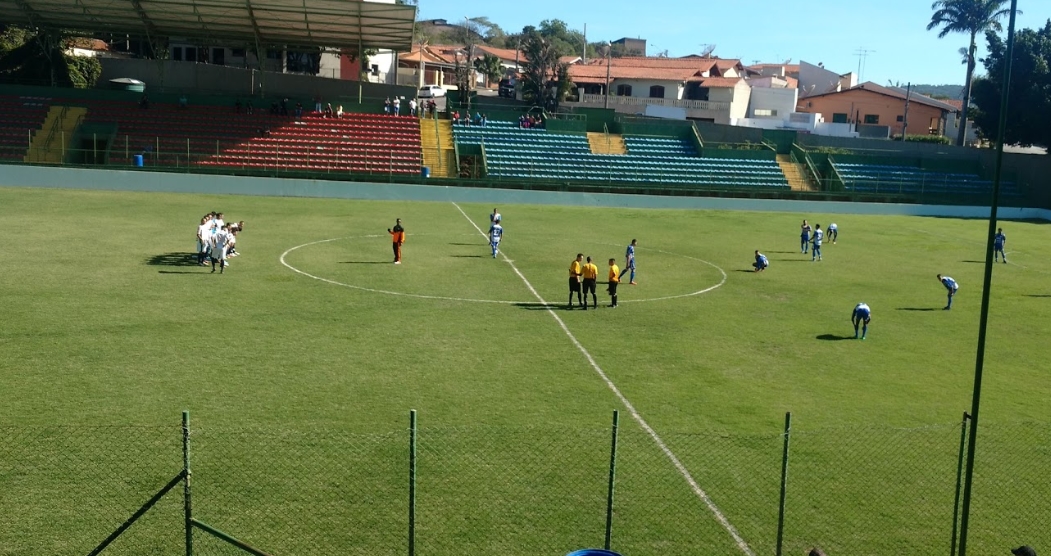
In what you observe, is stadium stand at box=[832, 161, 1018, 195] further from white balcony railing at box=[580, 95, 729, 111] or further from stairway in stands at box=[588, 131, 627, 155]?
white balcony railing at box=[580, 95, 729, 111]

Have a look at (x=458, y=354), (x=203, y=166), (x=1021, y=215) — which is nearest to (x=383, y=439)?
(x=458, y=354)

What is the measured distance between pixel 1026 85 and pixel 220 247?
59.5 metres

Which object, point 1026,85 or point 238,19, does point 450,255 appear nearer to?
point 238,19

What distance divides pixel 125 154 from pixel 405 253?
2588cm

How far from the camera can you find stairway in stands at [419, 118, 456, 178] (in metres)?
56.0

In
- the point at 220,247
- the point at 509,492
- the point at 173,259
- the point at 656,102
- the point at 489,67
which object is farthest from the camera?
the point at 489,67

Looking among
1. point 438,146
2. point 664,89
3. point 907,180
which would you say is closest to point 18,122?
point 438,146

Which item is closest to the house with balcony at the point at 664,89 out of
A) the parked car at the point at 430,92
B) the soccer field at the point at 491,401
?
the parked car at the point at 430,92

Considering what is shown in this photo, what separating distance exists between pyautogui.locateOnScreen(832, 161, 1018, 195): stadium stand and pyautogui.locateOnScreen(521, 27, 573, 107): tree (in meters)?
32.3

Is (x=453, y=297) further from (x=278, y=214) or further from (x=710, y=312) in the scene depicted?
(x=278, y=214)

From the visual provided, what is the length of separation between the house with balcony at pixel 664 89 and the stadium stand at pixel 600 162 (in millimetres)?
24713

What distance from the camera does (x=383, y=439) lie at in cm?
1474

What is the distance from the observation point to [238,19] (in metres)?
54.2

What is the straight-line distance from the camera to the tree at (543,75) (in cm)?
8825
